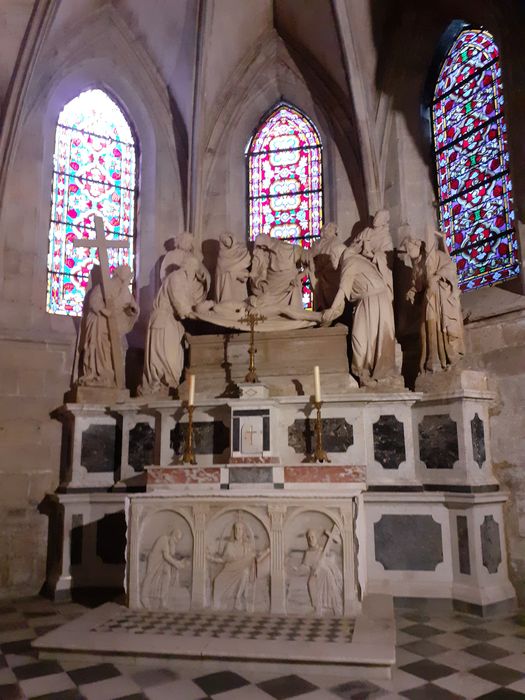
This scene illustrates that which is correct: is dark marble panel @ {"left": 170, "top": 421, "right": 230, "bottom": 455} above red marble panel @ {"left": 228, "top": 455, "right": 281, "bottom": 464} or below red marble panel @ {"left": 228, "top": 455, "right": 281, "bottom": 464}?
above

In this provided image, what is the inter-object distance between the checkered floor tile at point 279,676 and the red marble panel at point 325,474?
130cm

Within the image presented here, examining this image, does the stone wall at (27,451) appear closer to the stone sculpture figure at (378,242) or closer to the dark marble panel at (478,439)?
the stone sculpture figure at (378,242)

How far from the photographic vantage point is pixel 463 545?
21.3ft

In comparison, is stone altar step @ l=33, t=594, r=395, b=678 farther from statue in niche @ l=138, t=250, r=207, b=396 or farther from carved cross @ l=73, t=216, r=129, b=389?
carved cross @ l=73, t=216, r=129, b=389

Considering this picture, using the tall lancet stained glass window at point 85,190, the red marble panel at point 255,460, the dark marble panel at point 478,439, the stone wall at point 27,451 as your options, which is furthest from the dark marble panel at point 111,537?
the dark marble panel at point 478,439

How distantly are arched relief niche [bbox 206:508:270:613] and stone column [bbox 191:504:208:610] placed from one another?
4 centimetres

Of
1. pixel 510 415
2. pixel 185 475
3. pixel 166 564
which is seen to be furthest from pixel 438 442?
pixel 166 564

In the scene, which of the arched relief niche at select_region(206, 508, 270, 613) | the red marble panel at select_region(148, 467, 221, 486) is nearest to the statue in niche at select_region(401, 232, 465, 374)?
the red marble panel at select_region(148, 467, 221, 486)

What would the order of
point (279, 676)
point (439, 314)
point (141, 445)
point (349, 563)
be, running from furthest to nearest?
point (141, 445) < point (439, 314) < point (349, 563) < point (279, 676)

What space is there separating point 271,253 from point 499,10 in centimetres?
427

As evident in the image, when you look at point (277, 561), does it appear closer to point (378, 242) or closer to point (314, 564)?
point (314, 564)

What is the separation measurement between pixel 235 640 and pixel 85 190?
740 centimetres

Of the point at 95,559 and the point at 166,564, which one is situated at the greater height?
the point at 166,564

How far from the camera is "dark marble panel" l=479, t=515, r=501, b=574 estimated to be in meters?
6.45
